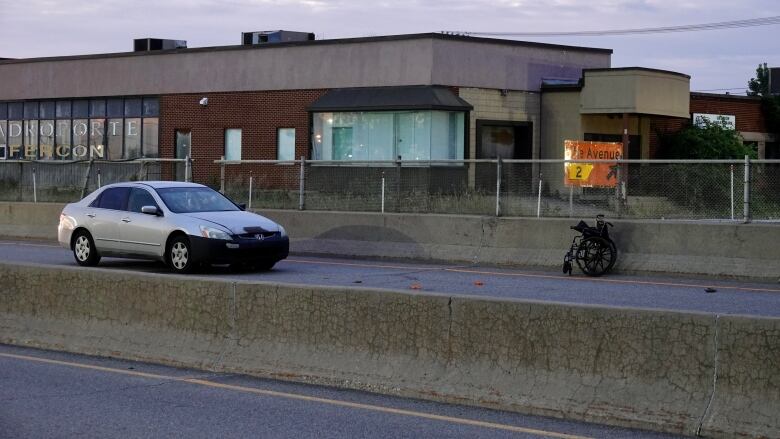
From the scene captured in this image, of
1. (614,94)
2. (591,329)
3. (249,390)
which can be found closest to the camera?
(591,329)

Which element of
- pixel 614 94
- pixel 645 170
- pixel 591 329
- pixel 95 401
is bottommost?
pixel 95 401

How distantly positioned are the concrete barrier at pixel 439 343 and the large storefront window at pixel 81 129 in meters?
33.6

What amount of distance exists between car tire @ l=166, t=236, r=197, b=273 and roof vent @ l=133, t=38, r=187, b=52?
29693mm

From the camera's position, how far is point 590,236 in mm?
18688

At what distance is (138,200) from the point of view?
18.8 metres

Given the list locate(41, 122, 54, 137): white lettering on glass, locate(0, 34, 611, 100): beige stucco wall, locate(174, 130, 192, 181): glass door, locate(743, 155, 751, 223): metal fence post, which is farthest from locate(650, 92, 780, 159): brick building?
locate(41, 122, 54, 137): white lettering on glass

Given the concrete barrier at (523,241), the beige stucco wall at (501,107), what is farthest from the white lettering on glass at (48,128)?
the concrete barrier at (523,241)

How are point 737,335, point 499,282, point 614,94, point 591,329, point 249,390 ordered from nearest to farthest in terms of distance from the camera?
point 737,335
point 591,329
point 249,390
point 499,282
point 614,94

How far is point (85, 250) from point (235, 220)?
10.1ft

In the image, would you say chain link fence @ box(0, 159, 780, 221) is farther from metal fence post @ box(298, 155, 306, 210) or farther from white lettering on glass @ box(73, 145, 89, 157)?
white lettering on glass @ box(73, 145, 89, 157)

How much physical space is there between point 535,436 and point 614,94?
30.9 metres

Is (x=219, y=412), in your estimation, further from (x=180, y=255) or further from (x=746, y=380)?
(x=180, y=255)

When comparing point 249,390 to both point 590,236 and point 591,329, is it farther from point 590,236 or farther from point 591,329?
point 590,236

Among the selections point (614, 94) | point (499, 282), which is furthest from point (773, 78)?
point (499, 282)
